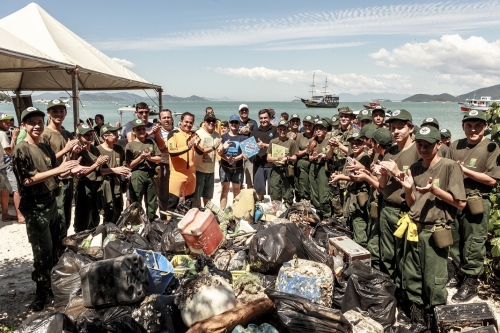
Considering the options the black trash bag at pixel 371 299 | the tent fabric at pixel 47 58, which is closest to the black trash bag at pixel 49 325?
the black trash bag at pixel 371 299

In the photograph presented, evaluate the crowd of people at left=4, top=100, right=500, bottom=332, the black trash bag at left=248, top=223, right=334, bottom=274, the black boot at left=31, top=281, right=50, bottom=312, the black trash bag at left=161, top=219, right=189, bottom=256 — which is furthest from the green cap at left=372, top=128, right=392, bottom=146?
the black boot at left=31, top=281, right=50, bottom=312

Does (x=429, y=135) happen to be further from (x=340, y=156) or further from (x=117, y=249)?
(x=117, y=249)

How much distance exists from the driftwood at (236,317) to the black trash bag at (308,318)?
13cm

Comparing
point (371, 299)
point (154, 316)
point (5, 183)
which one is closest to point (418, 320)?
point (371, 299)

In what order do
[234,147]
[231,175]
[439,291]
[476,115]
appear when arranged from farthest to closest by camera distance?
[231,175], [234,147], [476,115], [439,291]

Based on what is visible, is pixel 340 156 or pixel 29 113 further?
pixel 340 156

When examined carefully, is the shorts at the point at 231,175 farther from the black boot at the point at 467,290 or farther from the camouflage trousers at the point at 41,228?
the black boot at the point at 467,290

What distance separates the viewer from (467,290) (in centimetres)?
430

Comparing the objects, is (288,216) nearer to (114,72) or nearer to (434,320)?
(434,320)

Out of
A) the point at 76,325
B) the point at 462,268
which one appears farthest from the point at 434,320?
the point at 76,325

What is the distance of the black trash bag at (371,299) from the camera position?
11.6 feet

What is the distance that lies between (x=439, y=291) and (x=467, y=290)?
3.87 ft

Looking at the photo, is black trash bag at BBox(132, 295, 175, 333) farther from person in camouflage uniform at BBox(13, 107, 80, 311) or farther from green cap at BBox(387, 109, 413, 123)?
green cap at BBox(387, 109, 413, 123)

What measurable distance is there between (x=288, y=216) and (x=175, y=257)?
2.09m
